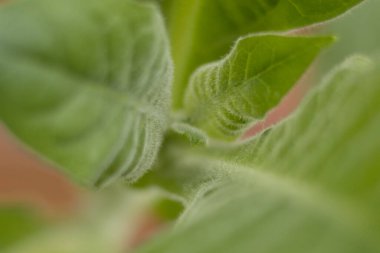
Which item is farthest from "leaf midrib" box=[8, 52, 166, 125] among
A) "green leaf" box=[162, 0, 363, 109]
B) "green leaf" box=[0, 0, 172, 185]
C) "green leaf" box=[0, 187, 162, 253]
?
"green leaf" box=[0, 187, 162, 253]

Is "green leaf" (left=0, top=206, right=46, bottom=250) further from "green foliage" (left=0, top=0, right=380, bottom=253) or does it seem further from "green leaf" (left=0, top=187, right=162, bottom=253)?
"green foliage" (left=0, top=0, right=380, bottom=253)

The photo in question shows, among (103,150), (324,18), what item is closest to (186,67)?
(324,18)

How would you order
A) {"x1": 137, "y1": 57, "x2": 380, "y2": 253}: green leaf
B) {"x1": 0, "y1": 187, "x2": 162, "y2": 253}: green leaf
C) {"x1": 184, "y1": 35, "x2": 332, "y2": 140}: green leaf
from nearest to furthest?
{"x1": 137, "y1": 57, "x2": 380, "y2": 253}: green leaf < {"x1": 184, "y1": 35, "x2": 332, "y2": 140}: green leaf < {"x1": 0, "y1": 187, "x2": 162, "y2": 253}: green leaf

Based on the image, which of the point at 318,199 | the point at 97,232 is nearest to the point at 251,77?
the point at 318,199

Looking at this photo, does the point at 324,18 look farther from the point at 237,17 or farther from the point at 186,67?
the point at 186,67

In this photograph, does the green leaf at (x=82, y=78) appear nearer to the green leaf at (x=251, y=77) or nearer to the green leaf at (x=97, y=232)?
the green leaf at (x=251, y=77)

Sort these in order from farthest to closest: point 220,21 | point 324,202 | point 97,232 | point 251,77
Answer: point 97,232, point 220,21, point 251,77, point 324,202

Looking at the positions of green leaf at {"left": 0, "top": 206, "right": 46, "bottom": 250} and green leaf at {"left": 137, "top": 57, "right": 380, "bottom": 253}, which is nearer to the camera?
green leaf at {"left": 137, "top": 57, "right": 380, "bottom": 253}

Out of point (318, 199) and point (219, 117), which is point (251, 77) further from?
point (318, 199)
